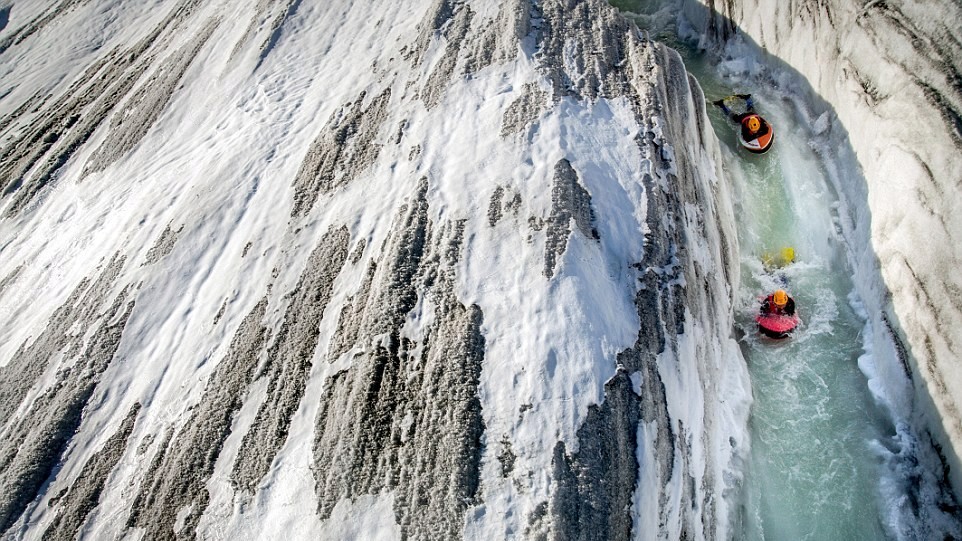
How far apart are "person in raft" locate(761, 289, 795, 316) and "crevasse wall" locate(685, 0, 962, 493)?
44.4 inches

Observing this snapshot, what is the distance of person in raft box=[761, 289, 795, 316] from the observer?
7879mm

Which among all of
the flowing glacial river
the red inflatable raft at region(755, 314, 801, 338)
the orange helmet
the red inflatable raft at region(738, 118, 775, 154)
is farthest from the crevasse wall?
the orange helmet

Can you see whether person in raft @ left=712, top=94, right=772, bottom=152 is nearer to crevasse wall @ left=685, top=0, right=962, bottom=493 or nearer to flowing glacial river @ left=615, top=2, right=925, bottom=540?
flowing glacial river @ left=615, top=2, right=925, bottom=540

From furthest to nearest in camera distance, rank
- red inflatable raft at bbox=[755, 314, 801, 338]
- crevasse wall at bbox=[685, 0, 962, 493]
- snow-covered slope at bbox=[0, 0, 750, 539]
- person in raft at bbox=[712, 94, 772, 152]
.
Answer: person in raft at bbox=[712, 94, 772, 152] < red inflatable raft at bbox=[755, 314, 801, 338] < crevasse wall at bbox=[685, 0, 962, 493] < snow-covered slope at bbox=[0, 0, 750, 539]

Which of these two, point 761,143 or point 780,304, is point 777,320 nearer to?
A: point 780,304

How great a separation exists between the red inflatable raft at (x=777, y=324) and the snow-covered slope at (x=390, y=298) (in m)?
0.63

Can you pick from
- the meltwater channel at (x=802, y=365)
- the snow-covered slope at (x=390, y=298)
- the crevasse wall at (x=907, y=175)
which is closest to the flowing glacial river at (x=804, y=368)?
the meltwater channel at (x=802, y=365)

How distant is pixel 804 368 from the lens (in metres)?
7.83

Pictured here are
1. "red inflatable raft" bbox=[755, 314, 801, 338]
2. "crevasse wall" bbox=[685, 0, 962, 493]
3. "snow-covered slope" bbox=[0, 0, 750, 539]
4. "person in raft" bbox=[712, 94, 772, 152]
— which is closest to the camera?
"snow-covered slope" bbox=[0, 0, 750, 539]

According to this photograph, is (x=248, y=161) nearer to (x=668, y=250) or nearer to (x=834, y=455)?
(x=668, y=250)

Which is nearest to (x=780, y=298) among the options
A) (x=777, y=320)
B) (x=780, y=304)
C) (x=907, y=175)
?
(x=780, y=304)

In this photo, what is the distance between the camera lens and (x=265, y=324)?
668 cm

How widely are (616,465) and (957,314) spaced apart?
15.1 feet

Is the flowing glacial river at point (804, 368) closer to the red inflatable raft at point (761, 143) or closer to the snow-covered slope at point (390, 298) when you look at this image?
the red inflatable raft at point (761, 143)
